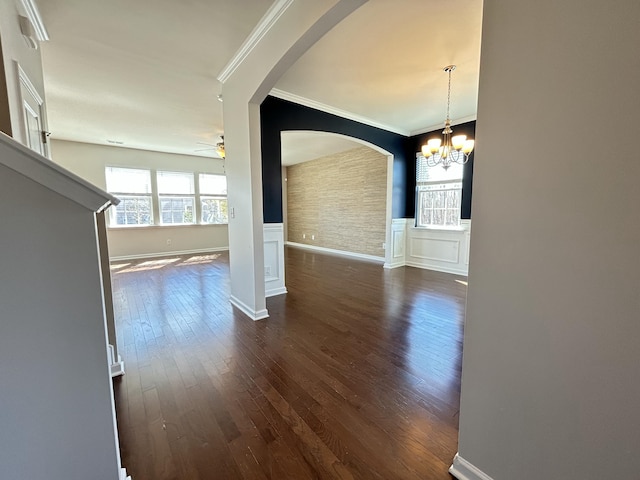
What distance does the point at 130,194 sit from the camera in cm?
641

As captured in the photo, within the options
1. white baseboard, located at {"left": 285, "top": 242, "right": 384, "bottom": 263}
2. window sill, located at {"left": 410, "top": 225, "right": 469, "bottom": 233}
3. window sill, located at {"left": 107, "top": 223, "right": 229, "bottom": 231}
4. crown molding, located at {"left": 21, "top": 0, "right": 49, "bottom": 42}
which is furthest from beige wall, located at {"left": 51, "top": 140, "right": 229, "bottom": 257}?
window sill, located at {"left": 410, "top": 225, "right": 469, "bottom": 233}

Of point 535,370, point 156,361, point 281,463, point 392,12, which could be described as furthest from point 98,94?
point 535,370

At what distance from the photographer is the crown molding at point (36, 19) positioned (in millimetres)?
1881

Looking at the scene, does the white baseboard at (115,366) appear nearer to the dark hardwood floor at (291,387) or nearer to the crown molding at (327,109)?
the dark hardwood floor at (291,387)

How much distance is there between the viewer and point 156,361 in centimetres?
216

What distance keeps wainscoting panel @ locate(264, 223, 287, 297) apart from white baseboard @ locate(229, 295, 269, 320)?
0.44 m

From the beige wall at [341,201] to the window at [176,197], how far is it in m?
3.10

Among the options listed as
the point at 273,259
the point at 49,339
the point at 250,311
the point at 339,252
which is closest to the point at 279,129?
the point at 273,259

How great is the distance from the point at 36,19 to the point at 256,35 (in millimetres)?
1693

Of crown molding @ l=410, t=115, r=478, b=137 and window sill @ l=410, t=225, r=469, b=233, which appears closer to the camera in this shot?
crown molding @ l=410, t=115, r=478, b=137

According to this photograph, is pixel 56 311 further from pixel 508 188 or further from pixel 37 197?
pixel 508 188

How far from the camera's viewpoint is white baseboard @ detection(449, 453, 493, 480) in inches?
44.7

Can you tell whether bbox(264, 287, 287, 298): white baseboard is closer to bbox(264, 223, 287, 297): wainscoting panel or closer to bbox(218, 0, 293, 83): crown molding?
bbox(264, 223, 287, 297): wainscoting panel

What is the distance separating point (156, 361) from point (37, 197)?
1.85m
